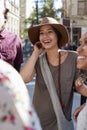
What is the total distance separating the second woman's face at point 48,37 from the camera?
3.13 metres

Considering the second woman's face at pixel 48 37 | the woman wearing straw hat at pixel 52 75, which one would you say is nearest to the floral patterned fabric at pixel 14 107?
the woman wearing straw hat at pixel 52 75

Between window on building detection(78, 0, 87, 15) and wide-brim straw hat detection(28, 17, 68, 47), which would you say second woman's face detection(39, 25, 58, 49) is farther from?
window on building detection(78, 0, 87, 15)

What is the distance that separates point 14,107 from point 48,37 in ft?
Answer: 6.70

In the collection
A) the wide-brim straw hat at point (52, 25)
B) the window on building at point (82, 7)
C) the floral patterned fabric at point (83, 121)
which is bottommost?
the floral patterned fabric at point (83, 121)

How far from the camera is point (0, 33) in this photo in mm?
3232

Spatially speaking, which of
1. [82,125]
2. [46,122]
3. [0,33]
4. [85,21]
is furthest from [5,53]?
[85,21]

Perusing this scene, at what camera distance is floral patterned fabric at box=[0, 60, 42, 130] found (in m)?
1.11

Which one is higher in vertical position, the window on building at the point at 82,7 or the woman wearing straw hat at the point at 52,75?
the window on building at the point at 82,7

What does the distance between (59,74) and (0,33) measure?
1.99 feet

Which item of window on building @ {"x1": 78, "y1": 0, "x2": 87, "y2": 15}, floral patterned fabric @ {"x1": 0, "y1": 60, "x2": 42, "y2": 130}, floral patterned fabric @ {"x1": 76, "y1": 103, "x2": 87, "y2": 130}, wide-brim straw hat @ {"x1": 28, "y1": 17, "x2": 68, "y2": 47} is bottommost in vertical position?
floral patterned fabric @ {"x1": 76, "y1": 103, "x2": 87, "y2": 130}

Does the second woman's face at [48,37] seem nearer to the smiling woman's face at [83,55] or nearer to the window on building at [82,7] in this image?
the smiling woman's face at [83,55]

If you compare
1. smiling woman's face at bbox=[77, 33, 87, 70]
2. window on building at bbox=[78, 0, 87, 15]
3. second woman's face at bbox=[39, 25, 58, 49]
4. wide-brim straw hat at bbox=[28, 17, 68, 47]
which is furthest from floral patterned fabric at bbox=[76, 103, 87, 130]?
window on building at bbox=[78, 0, 87, 15]

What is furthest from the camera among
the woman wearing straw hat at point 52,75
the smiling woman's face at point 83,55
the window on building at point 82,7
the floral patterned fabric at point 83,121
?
the window on building at point 82,7

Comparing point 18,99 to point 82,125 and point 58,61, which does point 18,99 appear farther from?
point 58,61
